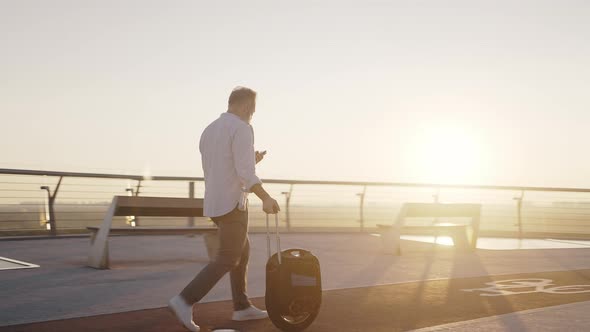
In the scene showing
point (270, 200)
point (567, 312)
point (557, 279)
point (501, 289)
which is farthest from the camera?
point (557, 279)

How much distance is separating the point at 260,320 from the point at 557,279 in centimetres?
423

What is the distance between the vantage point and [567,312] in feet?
17.9

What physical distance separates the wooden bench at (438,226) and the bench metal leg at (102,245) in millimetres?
4426

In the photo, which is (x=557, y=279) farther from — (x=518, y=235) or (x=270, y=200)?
(x=518, y=235)

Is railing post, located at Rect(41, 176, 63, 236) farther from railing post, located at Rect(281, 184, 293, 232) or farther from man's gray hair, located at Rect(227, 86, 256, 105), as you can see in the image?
man's gray hair, located at Rect(227, 86, 256, 105)

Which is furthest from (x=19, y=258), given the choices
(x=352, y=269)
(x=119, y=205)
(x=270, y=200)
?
(x=270, y=200)

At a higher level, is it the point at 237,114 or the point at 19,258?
the point at 237,114

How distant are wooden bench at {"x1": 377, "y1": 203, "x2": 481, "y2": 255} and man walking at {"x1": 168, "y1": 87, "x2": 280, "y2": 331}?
5.84 meters

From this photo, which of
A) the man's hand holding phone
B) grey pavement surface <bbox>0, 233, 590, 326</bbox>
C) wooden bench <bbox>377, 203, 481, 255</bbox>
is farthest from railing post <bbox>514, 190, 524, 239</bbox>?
the man's hand holding phone

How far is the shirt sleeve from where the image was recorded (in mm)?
4570

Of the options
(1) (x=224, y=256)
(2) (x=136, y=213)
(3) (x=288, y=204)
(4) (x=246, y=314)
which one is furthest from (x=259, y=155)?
(3) (x=288, y=204)

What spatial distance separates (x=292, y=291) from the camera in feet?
15.0

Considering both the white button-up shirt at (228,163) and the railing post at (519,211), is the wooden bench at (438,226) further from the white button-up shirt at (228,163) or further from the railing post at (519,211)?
the white button-up shirt at (228,163)

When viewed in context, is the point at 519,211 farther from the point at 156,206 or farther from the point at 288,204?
the point at 156,206
